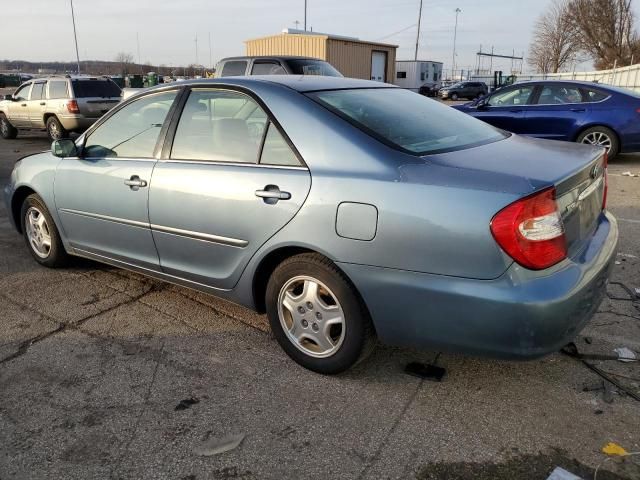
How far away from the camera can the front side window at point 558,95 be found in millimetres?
9367

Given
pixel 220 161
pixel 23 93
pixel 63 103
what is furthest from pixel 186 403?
pixel 23 93

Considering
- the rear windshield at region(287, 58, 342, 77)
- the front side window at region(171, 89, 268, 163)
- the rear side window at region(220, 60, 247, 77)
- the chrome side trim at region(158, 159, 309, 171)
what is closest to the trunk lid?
the chrome side trim at region(158, 159, 309, 171)

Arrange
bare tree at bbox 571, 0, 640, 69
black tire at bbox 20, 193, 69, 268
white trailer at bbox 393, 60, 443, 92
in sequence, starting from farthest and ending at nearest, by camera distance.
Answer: white trailer at bbox 393, 60, 443, 92, bare tree at bbox 571, 0, 640, 69, black tire at bbox 20, 193, 69, 268

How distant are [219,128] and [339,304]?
4.46 ft

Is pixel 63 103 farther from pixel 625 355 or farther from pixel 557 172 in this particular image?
pixel 625 355

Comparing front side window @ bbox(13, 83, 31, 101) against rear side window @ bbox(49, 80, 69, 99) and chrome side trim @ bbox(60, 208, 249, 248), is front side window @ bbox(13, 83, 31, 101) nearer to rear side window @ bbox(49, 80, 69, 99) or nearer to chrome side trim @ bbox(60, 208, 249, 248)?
rear side window @ bbox(49, 80, 69, 99)

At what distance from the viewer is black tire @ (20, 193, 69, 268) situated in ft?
14.6

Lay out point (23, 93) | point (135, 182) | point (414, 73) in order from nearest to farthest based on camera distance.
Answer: point (135, 182) → point (23, 93) → point (414, 73)

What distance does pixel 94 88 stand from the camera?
13.8 meters

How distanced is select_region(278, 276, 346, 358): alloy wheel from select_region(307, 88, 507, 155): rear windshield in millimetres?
857

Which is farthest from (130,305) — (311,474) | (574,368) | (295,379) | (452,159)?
(574,368)

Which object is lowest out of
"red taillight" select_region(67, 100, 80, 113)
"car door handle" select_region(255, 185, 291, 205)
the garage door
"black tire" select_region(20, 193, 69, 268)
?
"black tire" select_region(20, 193, 69, 268)

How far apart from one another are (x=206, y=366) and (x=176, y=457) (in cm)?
78

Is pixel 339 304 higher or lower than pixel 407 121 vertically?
Result: lower
